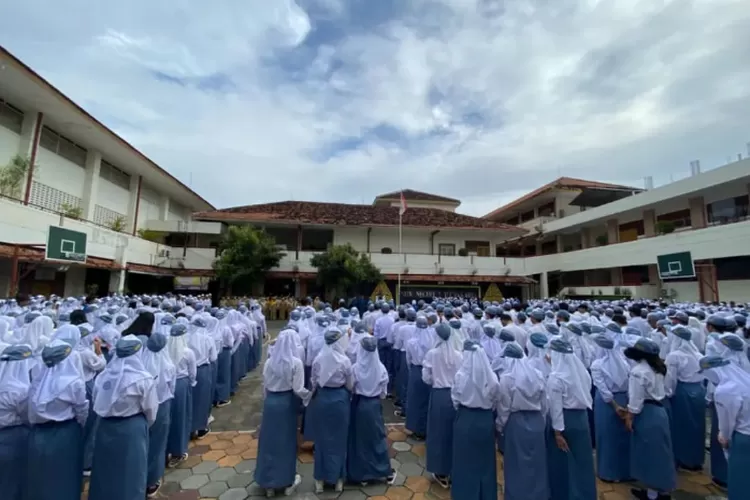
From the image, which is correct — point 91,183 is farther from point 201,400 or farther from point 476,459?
point 476,459

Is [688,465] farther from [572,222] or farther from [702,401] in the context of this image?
[572,222]

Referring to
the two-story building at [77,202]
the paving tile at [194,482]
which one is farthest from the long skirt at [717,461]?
the two-story building at [77,202]

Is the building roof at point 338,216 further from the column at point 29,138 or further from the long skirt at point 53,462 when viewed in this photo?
the long skirt at point 53,462

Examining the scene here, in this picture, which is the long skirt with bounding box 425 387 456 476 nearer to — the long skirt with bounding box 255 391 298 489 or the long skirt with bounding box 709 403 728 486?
the long skirt with bounding box 255 391 298 489

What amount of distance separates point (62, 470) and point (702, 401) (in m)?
6.85

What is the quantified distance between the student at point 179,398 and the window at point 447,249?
64.2ft

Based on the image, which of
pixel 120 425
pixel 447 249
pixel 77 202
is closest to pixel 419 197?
pixel 447 249

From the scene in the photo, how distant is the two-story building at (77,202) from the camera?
449 inches

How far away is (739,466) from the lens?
3070mm

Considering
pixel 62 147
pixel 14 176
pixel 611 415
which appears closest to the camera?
pixel 611 415

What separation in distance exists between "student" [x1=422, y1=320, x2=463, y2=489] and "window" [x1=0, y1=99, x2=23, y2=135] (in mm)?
17029

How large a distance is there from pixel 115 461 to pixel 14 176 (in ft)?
47.1

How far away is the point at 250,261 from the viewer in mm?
17359

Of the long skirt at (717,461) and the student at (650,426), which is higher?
the student at (650,426)
